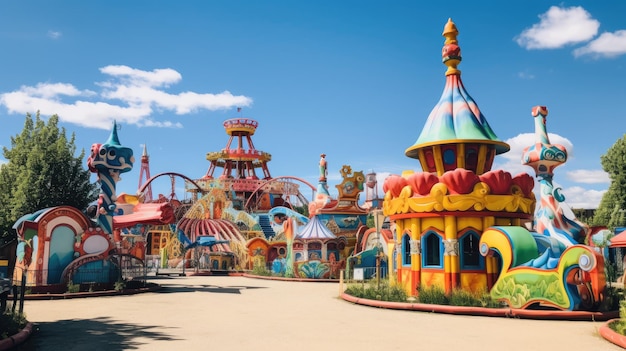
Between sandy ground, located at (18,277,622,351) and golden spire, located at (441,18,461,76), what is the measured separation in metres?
10.1

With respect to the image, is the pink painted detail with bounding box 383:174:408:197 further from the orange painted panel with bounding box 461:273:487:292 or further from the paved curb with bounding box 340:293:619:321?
the paved curb with bounding box 340:293:619:321

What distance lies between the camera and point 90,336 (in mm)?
10781

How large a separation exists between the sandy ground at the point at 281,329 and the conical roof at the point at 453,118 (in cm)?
670

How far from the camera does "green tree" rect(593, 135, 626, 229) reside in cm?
3634

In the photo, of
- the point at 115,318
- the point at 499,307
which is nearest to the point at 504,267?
the point at 499,307

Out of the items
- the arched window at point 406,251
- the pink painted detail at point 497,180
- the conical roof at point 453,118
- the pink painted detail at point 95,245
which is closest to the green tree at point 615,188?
the conical roof at point 453,118

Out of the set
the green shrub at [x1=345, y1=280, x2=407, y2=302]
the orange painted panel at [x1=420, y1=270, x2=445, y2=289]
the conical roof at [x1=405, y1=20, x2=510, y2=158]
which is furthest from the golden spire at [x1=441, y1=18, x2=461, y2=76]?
the green shrub at [x1=345, y1=280, x2=407, y2=302]

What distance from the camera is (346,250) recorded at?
1276 inches

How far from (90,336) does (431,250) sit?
10.9 meters

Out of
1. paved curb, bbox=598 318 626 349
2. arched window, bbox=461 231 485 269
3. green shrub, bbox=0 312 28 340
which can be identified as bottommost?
paved curb, bbox=598 318 626 349

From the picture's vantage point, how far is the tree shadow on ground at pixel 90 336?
9.68m

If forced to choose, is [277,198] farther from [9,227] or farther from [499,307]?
[499,307]

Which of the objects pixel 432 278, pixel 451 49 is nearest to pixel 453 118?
pixel 451 49

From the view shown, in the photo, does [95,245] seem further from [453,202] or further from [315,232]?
[453,202]
